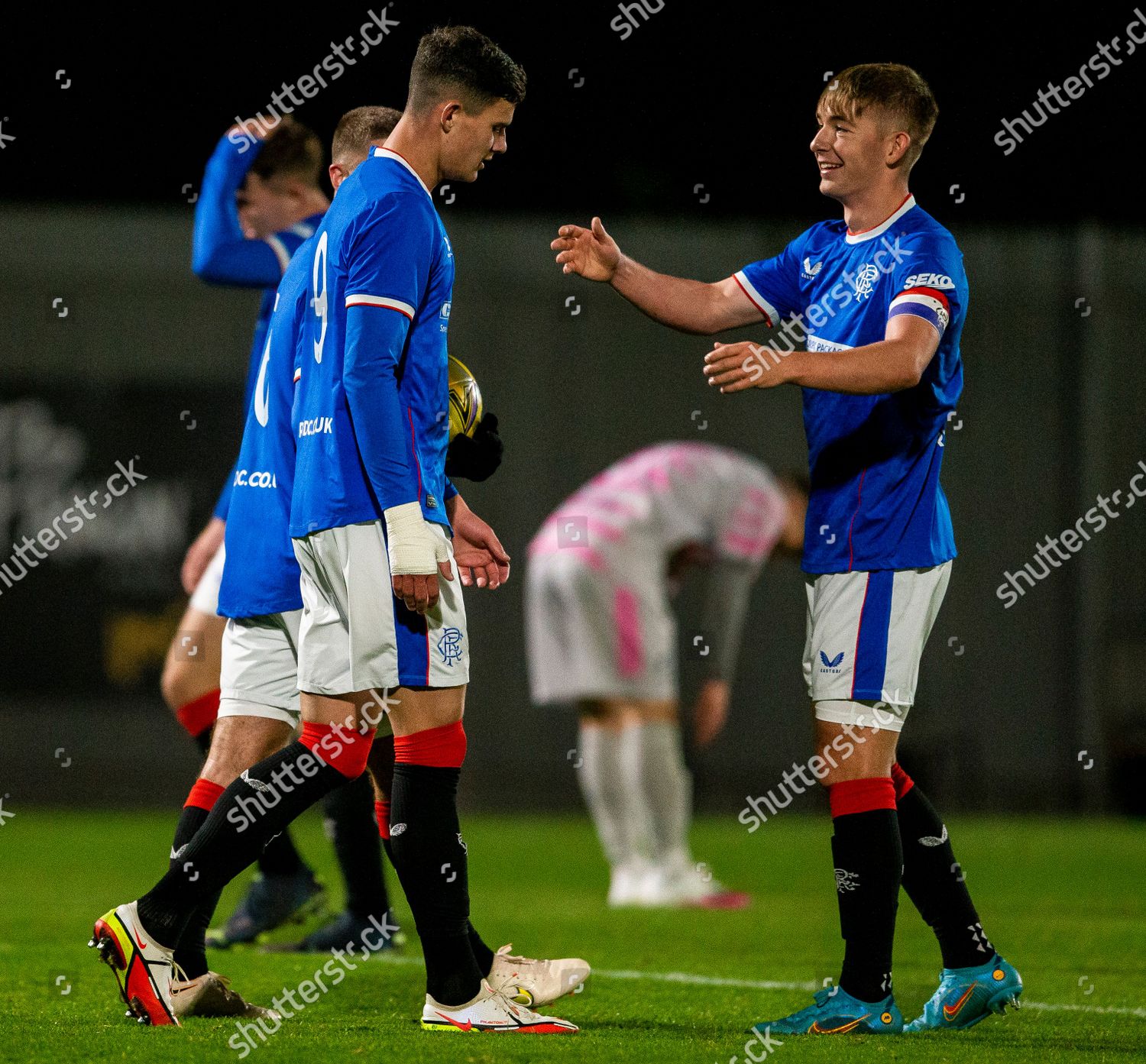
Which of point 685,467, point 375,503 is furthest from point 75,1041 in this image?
point 685,467

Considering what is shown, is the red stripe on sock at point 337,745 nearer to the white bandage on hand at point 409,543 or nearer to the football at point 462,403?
the white bandage on hand at point 409,543

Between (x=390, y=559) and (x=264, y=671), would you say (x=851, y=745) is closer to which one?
(x=390, y=559)

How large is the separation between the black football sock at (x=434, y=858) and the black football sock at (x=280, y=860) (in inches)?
70.4

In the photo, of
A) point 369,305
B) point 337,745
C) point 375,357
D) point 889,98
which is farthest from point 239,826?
point 889,98

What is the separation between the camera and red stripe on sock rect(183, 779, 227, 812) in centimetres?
389

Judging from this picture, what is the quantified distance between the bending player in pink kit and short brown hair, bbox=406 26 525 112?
160 inches

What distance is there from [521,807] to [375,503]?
350 inches

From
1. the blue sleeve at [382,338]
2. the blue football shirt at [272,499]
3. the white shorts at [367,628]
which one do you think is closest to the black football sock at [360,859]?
the blue football shirt at [272,499]

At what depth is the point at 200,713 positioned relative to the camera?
4.95 meters

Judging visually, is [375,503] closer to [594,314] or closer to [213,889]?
[213,889]

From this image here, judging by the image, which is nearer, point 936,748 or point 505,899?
point 505,899

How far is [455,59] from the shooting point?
11.7 ft

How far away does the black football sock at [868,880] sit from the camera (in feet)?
12.1

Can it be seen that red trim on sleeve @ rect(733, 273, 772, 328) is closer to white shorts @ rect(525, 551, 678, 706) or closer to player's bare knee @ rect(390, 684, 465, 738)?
player's bare knee @ rect(390, 684, 465, 738)
